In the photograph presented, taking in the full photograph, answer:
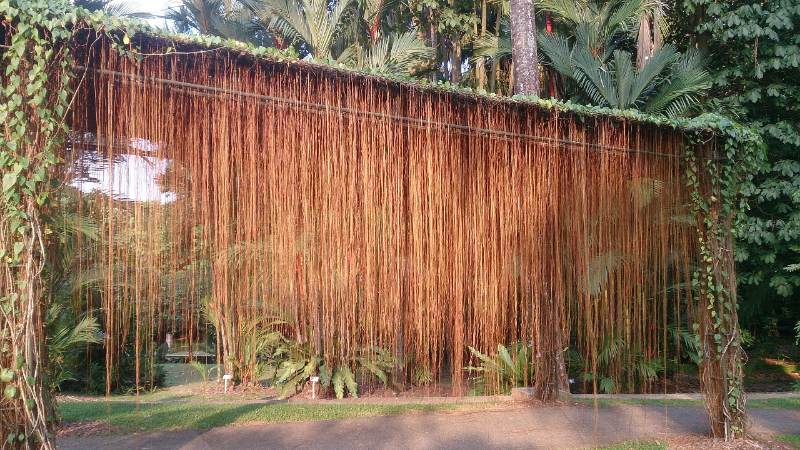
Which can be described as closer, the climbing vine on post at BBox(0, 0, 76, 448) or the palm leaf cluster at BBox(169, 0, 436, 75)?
the climbing vine on post at BBox(0, 0, 76, 448)

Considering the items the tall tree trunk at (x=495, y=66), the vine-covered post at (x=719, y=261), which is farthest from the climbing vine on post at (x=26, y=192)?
the tall tree trunk at (x=495, y=66)

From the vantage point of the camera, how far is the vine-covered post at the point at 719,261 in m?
5.11

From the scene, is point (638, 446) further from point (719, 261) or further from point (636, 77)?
point (636, 77)

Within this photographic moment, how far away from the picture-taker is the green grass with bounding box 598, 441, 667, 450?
17.1 feet

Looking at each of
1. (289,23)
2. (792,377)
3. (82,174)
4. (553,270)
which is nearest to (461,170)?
(553,270)

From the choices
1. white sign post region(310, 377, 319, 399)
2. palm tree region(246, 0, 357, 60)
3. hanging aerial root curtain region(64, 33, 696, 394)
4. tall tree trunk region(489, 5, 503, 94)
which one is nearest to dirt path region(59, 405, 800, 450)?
hanging aerial root curtain region(64, 33, 696, 394)

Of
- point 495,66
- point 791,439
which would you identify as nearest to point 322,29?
point 495,66

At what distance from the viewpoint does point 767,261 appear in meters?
9.25

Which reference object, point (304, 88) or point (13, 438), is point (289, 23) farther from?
point (13, 438)

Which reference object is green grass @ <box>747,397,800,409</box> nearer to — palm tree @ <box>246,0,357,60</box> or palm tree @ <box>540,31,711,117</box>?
palm tree @ <box>540,31,711,117</box>

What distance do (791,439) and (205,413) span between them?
5.91m

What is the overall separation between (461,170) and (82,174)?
8.46 feet

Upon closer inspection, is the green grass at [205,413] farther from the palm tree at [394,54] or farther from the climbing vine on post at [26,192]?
the palm tree at [394,54]

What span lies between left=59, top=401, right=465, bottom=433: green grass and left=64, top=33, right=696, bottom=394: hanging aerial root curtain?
1.88 metres
